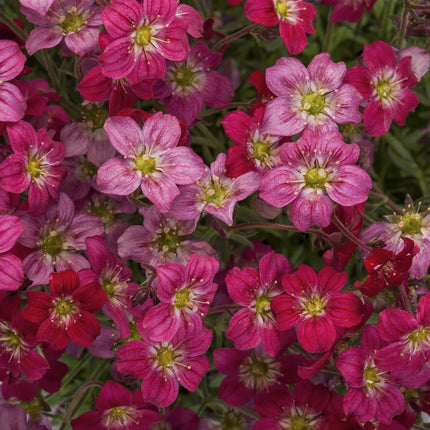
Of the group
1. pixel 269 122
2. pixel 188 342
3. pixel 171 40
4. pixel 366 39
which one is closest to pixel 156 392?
pixel 188 342

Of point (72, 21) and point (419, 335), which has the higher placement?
point (72, 21)

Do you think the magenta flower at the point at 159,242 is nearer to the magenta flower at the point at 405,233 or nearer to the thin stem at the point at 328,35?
the magenta flower at the point at 405,233

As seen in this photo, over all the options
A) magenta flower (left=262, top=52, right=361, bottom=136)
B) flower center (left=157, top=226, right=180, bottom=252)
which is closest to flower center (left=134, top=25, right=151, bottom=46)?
magenta flower (left=262, top=52, right=361, bottom=136)

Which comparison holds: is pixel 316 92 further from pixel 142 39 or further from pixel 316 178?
pixel 142 39

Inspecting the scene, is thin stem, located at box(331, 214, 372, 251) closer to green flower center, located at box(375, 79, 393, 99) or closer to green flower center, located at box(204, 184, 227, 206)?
green flower center, located at box(204, 184, 227, 206)

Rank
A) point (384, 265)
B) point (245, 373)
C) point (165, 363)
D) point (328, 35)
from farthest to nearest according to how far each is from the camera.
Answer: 1. point (328, 35)
2. point (245, 373)
3. point (165, 363)
4. point (384, 265)

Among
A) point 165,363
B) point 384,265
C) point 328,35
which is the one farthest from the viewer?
point 328,35

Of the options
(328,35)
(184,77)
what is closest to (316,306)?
(184,77)

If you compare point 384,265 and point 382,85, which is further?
point 382,85
